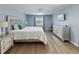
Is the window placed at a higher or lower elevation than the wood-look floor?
higher

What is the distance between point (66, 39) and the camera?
5488 mm

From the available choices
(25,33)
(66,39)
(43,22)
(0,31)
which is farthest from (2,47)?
Result: (43,22)

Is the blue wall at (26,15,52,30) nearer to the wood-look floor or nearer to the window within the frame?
the window

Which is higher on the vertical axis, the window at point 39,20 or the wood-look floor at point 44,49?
the window at point 39,20

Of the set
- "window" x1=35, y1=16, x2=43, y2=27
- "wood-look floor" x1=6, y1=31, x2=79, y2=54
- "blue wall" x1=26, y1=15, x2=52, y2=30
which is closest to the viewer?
"wood-look floor" x1=6, y1=31, x2=79, y2=54

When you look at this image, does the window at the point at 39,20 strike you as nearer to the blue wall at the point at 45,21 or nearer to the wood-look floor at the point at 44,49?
the blue wall at the point at 45,21

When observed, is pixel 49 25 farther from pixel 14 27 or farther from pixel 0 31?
pixel 0 31

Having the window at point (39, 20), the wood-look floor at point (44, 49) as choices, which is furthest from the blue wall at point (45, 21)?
the wood-look floor at point (44, 49)

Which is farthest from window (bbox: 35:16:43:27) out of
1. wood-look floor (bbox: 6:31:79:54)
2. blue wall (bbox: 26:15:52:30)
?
wood-look floor (bbox: 6:31:79:54)

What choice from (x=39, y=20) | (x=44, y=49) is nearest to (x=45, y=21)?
(x=39, y=20)

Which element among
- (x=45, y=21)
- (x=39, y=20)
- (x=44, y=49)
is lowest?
(x=44, y=49)

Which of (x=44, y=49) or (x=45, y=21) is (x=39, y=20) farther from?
(x=44, y=49)

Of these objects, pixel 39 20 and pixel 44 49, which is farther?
pixel 39 20
